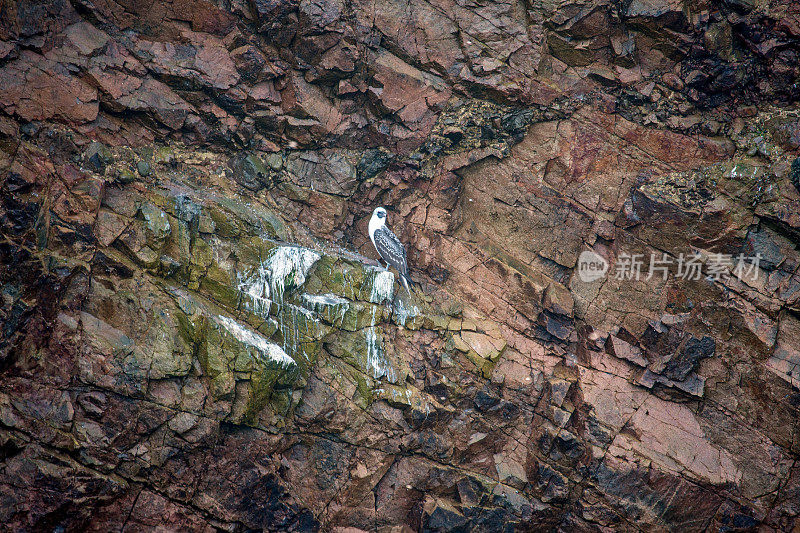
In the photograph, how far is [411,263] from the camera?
1275 cm

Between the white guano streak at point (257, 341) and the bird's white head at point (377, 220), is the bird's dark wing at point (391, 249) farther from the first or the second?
the white guano streak at point (257, 341)

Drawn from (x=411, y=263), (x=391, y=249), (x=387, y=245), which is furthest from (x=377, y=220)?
(x=411, y=263)

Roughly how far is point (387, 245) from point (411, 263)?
3.04 ft

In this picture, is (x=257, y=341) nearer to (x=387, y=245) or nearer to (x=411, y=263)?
(x=387, y=245)

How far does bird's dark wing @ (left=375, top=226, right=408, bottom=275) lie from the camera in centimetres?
1203

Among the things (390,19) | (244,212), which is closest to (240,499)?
(244,212)

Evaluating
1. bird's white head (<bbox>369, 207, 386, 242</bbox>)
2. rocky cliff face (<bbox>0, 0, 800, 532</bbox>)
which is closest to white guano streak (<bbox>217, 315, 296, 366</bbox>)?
rocky cliff face (<bbox>0, 0, 800, 532</bbox>)

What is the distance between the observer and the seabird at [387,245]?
12.0 m

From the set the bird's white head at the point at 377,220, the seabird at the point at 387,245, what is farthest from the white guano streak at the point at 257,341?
the bird's white head at the point at 377,220

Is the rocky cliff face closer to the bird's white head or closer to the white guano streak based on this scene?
the white guano streak

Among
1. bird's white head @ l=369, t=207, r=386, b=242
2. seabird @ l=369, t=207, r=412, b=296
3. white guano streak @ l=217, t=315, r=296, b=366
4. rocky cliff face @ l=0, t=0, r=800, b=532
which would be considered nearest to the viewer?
rocky cliff face @ l=0, t=0, r=800, b=532

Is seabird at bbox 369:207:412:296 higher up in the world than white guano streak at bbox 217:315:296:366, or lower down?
higher up

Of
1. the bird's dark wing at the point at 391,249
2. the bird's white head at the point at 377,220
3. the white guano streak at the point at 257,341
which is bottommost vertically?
the white guano streak at the point at 257,341

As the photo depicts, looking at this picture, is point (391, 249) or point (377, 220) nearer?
point (391, 249)
